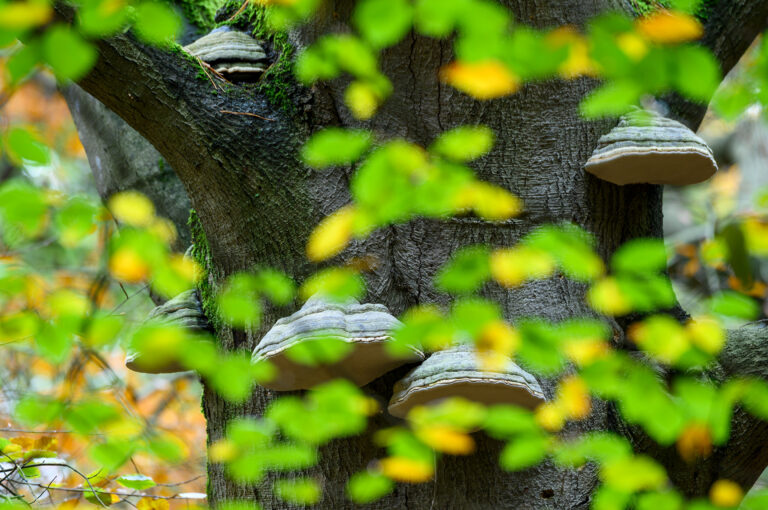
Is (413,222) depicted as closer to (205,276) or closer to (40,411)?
(205,276)

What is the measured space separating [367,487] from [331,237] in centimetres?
87

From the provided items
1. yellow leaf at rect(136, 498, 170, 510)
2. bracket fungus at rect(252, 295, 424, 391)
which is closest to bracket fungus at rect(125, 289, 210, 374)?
bracket fungus at rect(252, 295, 424, 391)

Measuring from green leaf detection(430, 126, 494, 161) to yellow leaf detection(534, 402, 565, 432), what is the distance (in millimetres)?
952

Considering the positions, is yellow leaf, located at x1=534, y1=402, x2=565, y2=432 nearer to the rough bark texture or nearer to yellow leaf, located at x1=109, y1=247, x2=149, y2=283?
the rough bark texture

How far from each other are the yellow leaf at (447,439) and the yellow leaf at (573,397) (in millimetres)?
356

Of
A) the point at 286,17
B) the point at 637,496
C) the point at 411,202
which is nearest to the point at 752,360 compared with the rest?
the point at 637,496

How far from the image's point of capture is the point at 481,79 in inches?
107

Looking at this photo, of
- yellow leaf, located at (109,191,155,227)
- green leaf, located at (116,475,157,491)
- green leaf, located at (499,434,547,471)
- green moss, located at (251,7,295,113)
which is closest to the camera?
green leaf, located at (499,434,547,471)

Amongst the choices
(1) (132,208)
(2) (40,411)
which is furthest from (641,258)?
Answer: (1) (132,208)

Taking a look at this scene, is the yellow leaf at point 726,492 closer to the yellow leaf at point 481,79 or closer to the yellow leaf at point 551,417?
the yellow leaf at point 551,417

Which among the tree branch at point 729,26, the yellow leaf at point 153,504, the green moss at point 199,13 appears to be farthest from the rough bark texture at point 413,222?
the green moss at point 199,13

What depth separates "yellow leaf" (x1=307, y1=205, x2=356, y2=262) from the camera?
2656 mm

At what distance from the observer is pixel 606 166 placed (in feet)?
9.20

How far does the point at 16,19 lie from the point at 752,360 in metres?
2.73
